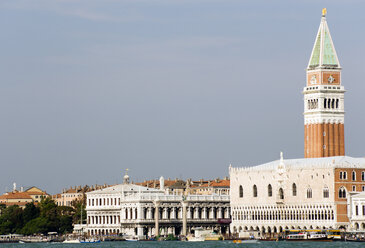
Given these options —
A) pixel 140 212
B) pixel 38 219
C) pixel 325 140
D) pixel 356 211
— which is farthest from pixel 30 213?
pixel 356 211

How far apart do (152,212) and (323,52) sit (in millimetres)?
30883

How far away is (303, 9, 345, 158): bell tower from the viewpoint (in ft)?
484

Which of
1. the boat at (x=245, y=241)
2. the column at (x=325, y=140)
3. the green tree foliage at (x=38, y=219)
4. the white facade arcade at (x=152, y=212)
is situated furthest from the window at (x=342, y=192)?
the green tree foliage at (x=38, y=219)

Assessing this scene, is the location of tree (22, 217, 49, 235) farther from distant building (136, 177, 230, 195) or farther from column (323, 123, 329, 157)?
column (323, 123, 329, 157)

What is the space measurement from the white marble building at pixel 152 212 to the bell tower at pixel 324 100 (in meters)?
15.6

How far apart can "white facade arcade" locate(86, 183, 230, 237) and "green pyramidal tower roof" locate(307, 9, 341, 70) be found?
906 inches

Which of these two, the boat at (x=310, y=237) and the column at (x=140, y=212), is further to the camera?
the column at (x=140, y=212)

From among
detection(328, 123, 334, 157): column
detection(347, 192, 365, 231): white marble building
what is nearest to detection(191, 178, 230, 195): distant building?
detection(328, 123, 334, 157): column

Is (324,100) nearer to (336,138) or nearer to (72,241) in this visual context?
(336,138)

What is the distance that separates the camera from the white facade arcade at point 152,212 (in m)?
150

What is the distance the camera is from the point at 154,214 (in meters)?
151

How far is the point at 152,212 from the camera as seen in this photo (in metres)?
151

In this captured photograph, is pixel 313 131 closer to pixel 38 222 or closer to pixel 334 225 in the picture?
pixel 334 225

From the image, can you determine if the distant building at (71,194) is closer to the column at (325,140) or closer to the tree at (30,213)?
the tree at (30,213)
